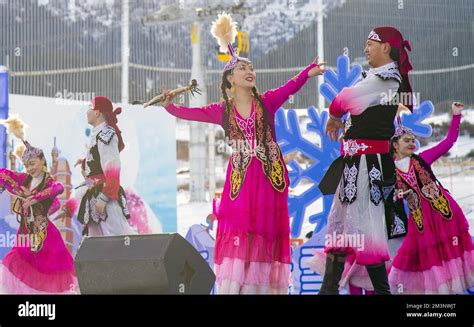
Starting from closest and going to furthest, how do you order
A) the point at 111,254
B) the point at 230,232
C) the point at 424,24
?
the point at 111,254 → the point at 230,232 → the point at 424,24

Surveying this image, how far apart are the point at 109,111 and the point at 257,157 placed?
133 centimetres

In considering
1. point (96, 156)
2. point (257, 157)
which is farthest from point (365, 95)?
point (96, 156)

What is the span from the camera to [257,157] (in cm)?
626

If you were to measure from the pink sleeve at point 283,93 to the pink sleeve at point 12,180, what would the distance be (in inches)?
78.8

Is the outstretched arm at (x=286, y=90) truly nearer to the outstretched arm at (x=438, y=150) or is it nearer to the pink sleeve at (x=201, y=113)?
the pink sleeve at (x=201, y=113)

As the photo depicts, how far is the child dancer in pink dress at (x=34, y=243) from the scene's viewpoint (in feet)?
22.1

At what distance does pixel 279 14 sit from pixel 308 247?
1813 mm

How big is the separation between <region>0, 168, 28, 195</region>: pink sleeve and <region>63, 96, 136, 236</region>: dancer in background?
442 mm

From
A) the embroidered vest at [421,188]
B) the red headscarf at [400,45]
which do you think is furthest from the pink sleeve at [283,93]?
the embroidered vest at [421,188]

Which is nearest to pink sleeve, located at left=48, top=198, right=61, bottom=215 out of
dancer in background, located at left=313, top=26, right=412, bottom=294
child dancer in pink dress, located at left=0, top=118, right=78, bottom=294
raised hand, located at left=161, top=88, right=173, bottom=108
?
child dancer in pink dress, located at left=0, top=118, right=78, bottom=294

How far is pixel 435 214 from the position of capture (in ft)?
20.8

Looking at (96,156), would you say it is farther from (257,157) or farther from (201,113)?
(257,157)
